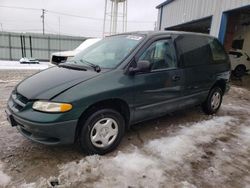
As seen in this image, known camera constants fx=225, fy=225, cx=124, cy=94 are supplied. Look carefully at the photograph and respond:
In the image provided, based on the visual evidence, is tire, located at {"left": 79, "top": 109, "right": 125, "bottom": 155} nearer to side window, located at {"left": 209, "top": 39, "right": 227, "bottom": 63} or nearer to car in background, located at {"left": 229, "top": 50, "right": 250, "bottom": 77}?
side window, located at {"left": 209, "top": 39, "right": 227, "bottom": 63}

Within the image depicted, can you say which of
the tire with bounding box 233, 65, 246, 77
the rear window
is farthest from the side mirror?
the tire with bounding box 233, 65, 246, 77

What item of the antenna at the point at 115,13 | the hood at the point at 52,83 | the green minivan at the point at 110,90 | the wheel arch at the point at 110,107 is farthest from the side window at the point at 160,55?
the antenna at the point at 115,13

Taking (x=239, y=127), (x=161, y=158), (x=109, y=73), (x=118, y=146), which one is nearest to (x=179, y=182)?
(x=161, y=158)

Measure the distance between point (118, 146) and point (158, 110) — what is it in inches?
34.9

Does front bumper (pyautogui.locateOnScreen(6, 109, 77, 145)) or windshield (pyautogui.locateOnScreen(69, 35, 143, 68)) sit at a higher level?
windshield (pyautogui.locateOnScreen(69, 35, 143, 68))

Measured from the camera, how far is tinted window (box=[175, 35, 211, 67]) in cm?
399

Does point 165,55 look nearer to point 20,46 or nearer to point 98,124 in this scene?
point 98,124

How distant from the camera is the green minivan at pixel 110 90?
8.70ft

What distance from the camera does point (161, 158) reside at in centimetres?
311

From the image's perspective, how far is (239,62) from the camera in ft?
43.7

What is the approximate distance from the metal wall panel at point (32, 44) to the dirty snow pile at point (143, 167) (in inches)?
1008

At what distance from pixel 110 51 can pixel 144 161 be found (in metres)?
1.79

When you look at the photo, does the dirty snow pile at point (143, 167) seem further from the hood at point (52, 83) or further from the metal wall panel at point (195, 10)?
the metal wall panel at point (195, 10)

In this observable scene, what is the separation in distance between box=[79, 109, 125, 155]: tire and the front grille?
2.49ft
